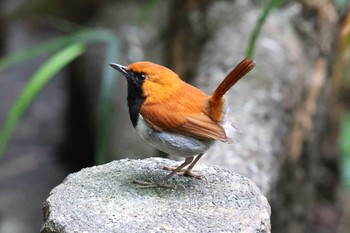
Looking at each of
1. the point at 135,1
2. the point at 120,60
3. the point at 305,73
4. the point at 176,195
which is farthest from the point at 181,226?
the point at 135,1

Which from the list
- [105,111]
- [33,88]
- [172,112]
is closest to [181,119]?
[172,112]

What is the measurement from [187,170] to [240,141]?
776 mm

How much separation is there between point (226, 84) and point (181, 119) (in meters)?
0.21

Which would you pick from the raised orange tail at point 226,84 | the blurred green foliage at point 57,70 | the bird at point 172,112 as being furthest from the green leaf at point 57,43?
the raised orange tail at point 226,84

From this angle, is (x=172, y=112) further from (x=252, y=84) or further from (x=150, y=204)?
(x=252, y=84)

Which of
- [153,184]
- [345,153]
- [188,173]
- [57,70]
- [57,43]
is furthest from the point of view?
[345,153]

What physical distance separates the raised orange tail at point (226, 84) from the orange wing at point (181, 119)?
0.04 m

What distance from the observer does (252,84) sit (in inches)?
149

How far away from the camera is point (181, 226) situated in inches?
87.0

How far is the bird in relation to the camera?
7.98ft

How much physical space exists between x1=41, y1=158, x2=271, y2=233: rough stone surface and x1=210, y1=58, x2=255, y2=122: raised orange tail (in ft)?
0.92

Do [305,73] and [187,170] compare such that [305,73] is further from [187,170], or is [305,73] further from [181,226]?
[181,226]

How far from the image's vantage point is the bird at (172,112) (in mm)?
2434

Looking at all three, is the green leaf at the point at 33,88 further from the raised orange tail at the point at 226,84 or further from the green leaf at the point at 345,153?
the green leaf at the point at 345,153
